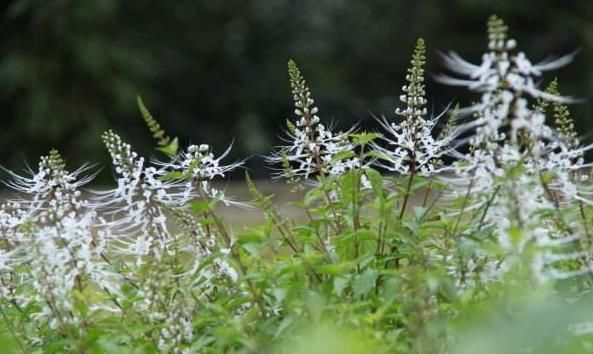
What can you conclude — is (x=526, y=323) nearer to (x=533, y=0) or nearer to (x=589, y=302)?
(x=589, y=302)

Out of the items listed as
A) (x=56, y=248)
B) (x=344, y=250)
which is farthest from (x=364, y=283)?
(x=56, y=248)

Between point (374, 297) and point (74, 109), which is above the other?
point (74, 109)

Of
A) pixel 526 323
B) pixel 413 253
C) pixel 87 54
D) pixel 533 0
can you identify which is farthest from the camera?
pixel 533 0

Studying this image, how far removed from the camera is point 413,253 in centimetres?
285

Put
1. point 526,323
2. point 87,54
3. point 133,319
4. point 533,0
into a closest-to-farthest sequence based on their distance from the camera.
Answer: point 526,323
point 133,319
point 87,54
point 533,0

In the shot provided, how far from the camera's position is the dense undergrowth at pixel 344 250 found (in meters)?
2.57

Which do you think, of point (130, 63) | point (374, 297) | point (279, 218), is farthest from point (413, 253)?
point (130, 63)

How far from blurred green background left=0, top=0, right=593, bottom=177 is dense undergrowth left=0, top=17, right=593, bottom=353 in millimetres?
13155

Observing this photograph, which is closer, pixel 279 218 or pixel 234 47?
pixel 279 218

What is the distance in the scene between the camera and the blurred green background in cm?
1681

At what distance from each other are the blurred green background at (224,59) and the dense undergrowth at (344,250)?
1316 centimetres

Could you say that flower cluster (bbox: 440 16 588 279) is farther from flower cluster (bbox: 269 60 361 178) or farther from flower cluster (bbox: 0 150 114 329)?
flower cluster (bbox: 0 150 114 329)

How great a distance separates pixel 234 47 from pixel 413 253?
54.1 feet

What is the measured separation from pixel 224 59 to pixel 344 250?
16.1m
